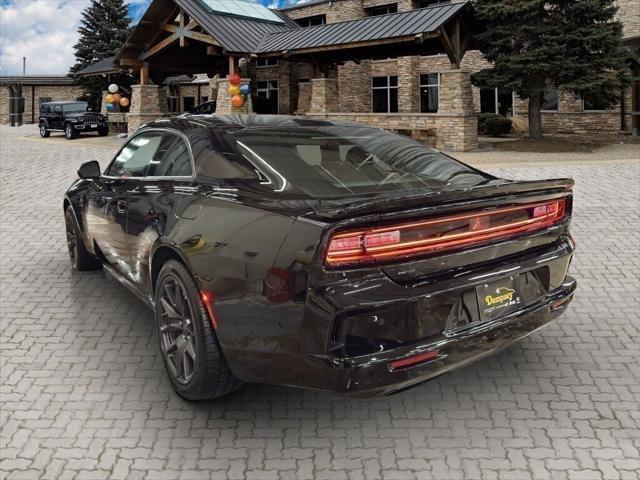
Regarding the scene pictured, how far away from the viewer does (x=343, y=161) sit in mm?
3959

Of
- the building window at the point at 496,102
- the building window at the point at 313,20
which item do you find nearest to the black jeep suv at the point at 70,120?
the building window at the point at 313,20

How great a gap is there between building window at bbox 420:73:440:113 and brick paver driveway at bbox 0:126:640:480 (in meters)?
28.2

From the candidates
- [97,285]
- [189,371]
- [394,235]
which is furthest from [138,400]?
[97,285]

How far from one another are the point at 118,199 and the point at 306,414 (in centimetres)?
222

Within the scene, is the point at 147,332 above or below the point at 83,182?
below

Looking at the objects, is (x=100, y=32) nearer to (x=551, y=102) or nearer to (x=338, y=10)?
(x=338, y=10)

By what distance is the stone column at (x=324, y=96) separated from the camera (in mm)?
23219

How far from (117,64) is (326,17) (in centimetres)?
1360

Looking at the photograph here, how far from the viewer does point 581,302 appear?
5270mm

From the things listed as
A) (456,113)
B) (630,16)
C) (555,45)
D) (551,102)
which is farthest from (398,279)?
(630,16)

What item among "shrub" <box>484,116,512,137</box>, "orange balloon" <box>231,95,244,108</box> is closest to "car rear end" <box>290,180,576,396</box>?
"orange balloon" <box>231,95,244,108</box>

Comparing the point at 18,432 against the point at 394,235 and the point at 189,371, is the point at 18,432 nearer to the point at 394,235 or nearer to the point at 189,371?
the point at 189,371

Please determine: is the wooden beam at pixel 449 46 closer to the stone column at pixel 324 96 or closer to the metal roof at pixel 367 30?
the metal roof at pixel 367 30

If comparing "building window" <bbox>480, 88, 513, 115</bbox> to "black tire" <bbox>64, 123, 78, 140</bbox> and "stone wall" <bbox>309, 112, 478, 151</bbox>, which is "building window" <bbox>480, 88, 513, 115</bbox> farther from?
"black tire" <bbox>64, 123, 78, 140</bbox>
